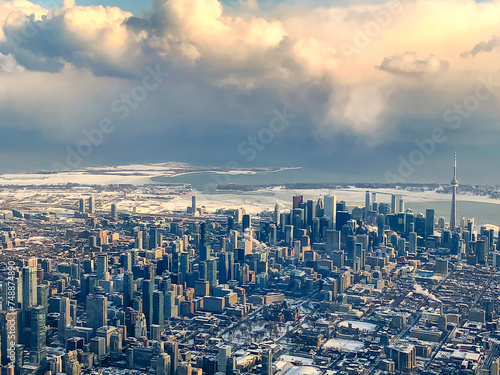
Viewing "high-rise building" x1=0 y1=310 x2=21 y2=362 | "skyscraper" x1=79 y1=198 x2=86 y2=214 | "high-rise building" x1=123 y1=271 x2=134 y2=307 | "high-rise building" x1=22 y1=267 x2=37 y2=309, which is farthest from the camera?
"skyscraper" x1=79 y1=198 x2=86 y2=214

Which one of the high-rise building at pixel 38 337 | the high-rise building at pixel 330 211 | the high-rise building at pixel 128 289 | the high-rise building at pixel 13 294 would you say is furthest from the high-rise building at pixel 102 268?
the high-rise building at pixel 330 211

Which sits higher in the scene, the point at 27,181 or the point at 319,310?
the point at 27,181

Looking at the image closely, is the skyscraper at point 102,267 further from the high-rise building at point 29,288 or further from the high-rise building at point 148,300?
the high-rise building at point 29,288

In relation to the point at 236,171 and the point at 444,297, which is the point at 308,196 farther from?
the point at 444,297

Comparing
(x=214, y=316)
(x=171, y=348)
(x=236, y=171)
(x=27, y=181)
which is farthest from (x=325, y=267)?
(x=236, y=171)

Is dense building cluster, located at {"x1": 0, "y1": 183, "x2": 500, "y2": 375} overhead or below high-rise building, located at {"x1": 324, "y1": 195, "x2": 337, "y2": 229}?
below

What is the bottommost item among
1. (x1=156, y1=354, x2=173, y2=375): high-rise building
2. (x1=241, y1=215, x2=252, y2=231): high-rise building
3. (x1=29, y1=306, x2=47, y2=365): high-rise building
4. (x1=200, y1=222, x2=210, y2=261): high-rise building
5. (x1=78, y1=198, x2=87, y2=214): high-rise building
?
(x1=156, y1=354, x2=173, y2=375): high-rise building

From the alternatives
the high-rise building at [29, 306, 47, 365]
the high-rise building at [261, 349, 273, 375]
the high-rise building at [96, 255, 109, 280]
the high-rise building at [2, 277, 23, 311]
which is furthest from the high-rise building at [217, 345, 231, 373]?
the high-rise building at [96, 255, 109, 280]

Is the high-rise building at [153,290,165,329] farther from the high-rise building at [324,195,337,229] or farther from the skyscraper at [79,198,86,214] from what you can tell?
the skyscraper at [79,198,86,214]

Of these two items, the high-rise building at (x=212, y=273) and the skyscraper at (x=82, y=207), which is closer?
the high-rise building at (x=212, y=273)
